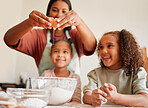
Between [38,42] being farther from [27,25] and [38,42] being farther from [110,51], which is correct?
[110,51]

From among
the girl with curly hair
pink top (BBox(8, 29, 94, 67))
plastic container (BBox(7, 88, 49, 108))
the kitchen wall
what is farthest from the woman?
the kitchen wall

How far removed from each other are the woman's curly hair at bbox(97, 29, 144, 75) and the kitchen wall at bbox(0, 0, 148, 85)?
145 centimetres

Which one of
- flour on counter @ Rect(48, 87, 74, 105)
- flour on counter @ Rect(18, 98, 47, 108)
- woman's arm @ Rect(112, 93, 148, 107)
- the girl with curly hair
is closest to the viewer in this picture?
flour on counter @ Rect(18, 98, 47, 108)

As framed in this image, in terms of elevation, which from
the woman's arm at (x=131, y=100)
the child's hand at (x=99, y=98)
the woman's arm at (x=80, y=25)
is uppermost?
the woman's arm at (x=80, y=25)

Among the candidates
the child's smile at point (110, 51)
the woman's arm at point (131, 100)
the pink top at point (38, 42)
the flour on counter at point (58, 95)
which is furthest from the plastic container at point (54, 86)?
the pink top at point (38, 42)

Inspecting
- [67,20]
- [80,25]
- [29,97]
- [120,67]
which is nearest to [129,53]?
[120,67]

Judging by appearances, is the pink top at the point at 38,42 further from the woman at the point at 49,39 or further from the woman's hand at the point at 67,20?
the woman's hand at the point at 67,20

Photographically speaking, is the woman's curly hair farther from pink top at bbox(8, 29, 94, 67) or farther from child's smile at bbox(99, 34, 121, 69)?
pink top at bbox(8, 29, 94, 67)

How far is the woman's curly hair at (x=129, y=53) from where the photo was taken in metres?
0.99

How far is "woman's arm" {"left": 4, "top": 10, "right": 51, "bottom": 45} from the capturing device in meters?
0.81

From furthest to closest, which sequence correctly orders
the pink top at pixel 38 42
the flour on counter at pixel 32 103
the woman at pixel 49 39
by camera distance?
the pink top at pixel 38 42 < the woman at pixel 49 39 < the flour on counter at pixel 32 103

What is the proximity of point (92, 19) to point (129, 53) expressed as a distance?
5.55ft

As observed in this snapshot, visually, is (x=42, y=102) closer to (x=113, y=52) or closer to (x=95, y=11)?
(x=113, y=52)

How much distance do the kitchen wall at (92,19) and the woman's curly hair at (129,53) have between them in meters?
1.45
